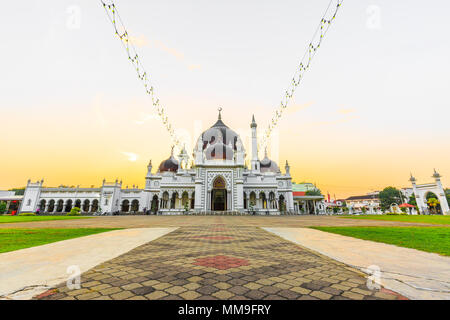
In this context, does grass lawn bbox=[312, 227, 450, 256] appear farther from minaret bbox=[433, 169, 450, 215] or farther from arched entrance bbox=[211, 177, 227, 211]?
minaret bbox=[433, 169, 450, 215]

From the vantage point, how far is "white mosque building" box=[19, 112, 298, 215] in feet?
131

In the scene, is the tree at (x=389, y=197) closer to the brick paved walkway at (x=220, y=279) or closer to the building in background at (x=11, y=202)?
the brick paved walkway at (x=220, y=279)

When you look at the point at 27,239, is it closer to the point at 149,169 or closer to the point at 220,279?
the point at 220,279

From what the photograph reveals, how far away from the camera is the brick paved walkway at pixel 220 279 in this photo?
1979 millimetres

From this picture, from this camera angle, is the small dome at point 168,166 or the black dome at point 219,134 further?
the small dome at point 168,166

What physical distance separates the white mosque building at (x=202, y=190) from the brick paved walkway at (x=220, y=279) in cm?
3498

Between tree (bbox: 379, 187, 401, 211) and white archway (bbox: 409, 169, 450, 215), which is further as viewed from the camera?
tree (bbox: 379, 187, 401, 211)

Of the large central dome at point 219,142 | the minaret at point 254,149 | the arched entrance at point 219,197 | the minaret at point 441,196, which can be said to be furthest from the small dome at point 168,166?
the minaret at point 441,196

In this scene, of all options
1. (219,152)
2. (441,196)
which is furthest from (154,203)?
(441,196)

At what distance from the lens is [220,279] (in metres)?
2.44

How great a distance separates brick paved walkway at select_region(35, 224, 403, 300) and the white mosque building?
1377 inches

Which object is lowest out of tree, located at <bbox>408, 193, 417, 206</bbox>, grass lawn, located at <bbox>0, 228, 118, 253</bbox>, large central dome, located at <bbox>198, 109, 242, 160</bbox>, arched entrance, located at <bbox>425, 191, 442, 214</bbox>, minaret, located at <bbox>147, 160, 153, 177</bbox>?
grass lawn, located at <bbox>0, 228, 118, 253</bbox>

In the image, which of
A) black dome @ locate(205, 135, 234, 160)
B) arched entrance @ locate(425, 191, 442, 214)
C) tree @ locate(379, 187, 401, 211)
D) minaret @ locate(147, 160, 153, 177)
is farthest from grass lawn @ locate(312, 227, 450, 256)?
tree @ locate(379, 187, 401, 211)

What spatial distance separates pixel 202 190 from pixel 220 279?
37.4 m
